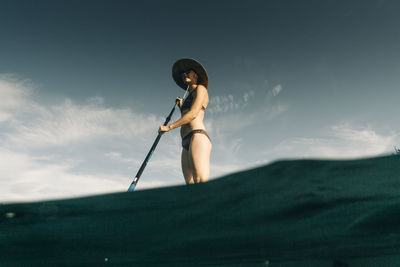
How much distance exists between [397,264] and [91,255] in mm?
11815

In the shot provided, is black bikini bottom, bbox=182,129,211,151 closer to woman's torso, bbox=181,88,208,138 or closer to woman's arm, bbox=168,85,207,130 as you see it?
woman's torso, bbox=181,88,208,138

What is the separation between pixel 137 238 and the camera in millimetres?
6758

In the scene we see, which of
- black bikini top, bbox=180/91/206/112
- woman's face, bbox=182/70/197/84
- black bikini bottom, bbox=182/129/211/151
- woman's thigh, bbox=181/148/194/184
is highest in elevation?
woman's face, bbox=182/70/197/84

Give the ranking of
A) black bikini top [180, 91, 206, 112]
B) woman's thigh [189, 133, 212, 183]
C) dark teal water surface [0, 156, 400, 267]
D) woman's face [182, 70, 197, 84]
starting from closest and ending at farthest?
woman's thigh [189, 133, 212, 183]
dark teal water surface [0, 156, 400, 267]
black bikini top [180, 91, 206, 112]
woman's face [182, 70, 197, 84]

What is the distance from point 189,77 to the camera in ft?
18.9

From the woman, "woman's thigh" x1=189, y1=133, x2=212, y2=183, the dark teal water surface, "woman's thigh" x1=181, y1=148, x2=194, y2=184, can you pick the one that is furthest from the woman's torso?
the dark teal water surface

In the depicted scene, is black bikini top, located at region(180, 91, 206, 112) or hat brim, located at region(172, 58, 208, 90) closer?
→ black bikini top, located at region(180, 91, 206, 112)

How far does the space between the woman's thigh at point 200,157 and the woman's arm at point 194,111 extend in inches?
13.2

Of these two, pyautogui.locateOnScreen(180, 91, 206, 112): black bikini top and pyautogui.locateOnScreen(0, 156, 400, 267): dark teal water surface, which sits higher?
pyautogui.locateOnScreen(180, 91, 206, 112): black bikini top

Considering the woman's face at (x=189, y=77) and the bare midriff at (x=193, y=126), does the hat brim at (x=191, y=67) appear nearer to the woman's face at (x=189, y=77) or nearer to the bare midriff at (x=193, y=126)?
the woman's face at (x=189, y=77)

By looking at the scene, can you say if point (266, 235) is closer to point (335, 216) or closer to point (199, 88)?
point (335, 216)

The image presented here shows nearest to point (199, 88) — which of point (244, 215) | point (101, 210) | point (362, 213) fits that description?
point (244, 215)

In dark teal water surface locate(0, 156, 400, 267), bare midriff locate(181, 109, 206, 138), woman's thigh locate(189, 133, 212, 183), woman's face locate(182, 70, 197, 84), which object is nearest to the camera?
woman's thigh locate(189, 133, 212, 183)

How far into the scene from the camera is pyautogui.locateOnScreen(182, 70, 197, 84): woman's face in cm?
570
